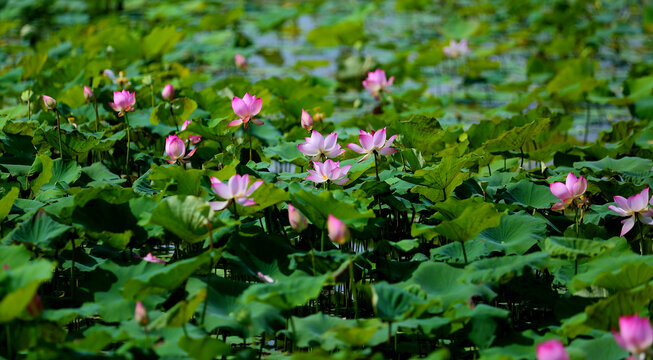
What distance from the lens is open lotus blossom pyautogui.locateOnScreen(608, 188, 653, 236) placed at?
2.14 metres

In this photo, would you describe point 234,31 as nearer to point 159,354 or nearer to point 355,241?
point 355,241

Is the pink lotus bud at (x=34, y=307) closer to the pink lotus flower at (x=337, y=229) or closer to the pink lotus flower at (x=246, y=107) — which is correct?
the pink lotus flower at (x=337, y=229)

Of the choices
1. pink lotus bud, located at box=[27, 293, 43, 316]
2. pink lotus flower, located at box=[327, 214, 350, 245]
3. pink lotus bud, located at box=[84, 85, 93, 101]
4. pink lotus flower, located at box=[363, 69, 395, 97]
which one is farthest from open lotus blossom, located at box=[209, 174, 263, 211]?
pink lotus flower, located at box=[363, 69, 395, 97]

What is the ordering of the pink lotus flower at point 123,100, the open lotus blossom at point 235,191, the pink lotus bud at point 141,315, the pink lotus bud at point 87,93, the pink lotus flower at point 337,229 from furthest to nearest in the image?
the pink lotus bud at point 87,93 < the pink lotus flower at point 123,100 < the open lotus blossom at point 235,191 < the pink lotus flower at point 337,229 < the pink lotus bud at point 141,315

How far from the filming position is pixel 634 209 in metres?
2.16

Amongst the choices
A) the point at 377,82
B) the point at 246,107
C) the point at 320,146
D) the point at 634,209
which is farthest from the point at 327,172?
the point at 377,82

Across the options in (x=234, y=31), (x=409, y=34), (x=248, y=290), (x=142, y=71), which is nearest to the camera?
(x=248, y=290)

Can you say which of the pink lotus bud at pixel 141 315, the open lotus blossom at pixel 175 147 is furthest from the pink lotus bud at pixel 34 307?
the open lotus blossom at pixel 175 147

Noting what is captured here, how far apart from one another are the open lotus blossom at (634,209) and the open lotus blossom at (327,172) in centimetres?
79

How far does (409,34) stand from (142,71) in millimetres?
3680

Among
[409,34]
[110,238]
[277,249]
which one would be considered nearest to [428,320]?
[277,249]

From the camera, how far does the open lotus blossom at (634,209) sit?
2143 millimetres

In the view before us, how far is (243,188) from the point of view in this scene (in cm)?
196

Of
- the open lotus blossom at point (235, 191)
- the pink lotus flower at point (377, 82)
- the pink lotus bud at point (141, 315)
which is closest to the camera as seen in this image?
the pink lotus bud at point (141, 315)
